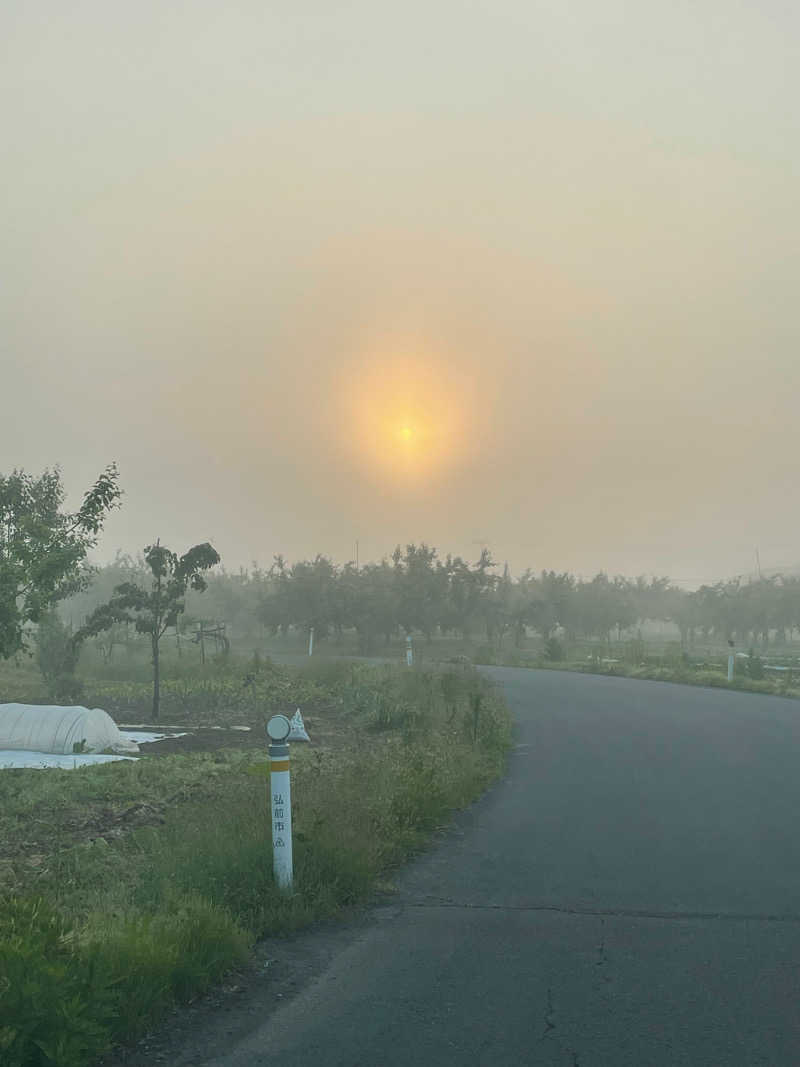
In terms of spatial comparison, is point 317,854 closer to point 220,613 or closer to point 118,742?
point 118,742

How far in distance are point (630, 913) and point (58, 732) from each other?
13460 millimetres

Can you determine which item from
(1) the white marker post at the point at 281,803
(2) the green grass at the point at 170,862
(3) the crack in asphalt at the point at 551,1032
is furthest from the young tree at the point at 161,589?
(3) the crack in asphalt at the point at 551,1032

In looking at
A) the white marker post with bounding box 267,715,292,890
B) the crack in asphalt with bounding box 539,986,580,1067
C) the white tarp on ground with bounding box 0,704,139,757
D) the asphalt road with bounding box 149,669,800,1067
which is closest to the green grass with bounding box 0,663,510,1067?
the white marker post with bounding box 267,715,292,890

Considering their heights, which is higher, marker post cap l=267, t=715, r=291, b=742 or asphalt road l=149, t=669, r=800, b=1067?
marker post cap l=267, t=715, r=291, b=742

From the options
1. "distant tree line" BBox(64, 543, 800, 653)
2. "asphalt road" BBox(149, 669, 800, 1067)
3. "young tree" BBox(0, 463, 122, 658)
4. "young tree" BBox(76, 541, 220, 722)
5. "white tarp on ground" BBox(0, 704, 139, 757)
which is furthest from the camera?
"distant tree line" BBox(64, 543, 800, 653)

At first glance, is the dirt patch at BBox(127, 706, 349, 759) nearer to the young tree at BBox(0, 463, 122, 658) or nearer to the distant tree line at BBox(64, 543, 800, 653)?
the young tree at BBox(0, 463, 122, 658)

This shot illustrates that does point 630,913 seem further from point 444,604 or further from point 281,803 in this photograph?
point 444,604

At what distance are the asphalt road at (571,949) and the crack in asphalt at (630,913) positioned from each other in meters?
0.02

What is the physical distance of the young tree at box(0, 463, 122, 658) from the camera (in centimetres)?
1317

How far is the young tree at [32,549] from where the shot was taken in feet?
43.2

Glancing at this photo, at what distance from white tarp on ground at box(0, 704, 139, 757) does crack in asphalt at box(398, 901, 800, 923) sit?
12.0m

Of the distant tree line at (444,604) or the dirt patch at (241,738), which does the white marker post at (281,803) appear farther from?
the distant tree line at (444,604)

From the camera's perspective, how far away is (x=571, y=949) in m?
6.46

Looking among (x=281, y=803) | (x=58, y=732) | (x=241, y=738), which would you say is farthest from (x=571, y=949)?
(x=241, y=738)
